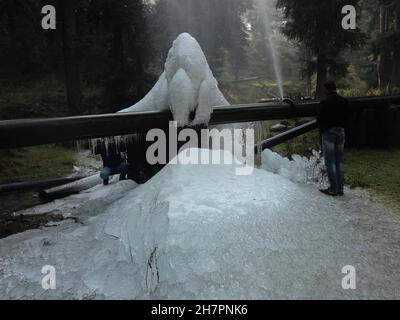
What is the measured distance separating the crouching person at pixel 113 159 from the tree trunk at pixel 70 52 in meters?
11.4

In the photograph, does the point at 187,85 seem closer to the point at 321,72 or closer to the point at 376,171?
the point at 376,171

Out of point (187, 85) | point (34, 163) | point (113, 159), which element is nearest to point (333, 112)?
point (187, 85)

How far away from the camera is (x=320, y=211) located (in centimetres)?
501

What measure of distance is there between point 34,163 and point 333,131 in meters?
11.0

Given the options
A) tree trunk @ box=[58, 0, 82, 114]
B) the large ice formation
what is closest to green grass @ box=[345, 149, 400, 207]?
the large ice formation

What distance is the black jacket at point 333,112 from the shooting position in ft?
20.4

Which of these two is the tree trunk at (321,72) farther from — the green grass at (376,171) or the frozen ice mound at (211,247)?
the frozen ice mound at (211,247)

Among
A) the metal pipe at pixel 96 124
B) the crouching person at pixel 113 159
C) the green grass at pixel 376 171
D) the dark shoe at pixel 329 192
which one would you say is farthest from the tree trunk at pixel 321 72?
the crouching person at pixel 113 159

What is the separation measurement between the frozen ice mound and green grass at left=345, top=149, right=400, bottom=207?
1.46 metres

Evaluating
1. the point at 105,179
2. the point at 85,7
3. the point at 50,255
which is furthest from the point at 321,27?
the point at 50,255

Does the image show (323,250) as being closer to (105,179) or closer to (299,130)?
(105,179)

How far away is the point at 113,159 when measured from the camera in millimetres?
7172

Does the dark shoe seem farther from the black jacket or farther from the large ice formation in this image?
the large ice formation

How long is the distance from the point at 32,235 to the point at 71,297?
1.92m
